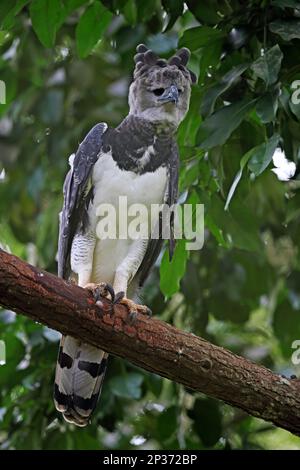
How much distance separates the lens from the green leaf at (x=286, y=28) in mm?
2105

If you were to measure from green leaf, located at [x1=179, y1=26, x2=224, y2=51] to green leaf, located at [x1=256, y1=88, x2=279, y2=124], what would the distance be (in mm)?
273

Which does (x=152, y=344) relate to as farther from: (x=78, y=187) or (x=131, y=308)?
(x=78, y=187)

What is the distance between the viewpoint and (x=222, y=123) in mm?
2068

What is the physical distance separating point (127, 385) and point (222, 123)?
116 centimetres

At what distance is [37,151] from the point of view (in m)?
3.34

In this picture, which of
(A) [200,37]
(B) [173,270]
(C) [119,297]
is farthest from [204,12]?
(C) [119,297]

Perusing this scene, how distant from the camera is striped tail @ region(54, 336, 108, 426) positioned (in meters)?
2.36

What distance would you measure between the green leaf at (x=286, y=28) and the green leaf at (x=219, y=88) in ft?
0.38

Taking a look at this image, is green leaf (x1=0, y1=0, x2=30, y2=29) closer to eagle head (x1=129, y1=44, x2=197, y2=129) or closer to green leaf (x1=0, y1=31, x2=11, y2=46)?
eagle head (x1=129, y1=44, x2=197, y2=129)

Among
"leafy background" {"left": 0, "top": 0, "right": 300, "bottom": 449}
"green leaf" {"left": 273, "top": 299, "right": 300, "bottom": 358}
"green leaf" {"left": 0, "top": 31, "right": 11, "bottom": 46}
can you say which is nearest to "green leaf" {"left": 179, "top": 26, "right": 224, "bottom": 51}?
"leafy background" {"left": 0, "top": 0, "right": 300, "bottom": 449}

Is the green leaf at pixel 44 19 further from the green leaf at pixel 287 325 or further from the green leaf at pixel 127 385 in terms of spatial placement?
the green leaf at pixel 287 325

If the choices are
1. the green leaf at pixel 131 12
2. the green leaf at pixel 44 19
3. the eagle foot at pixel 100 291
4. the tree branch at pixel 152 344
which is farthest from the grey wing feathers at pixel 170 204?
the green leaf at pixel 131 12

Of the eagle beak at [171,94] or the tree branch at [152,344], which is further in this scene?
the eagle beak at [171,94]

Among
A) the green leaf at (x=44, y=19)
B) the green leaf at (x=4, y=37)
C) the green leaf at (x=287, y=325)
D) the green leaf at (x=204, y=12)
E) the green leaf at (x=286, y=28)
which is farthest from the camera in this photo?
the green leaf at (x=287, y=325)
